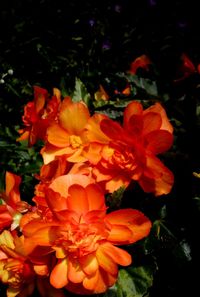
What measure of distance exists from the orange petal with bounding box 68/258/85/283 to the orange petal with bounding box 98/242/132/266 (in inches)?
2.5

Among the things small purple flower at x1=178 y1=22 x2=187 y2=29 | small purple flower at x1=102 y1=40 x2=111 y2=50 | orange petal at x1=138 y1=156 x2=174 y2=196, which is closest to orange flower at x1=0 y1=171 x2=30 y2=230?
orange petal at x1=138 y1=156 x2=174 y2=196

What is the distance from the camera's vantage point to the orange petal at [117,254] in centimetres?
78

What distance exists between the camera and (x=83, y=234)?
0.82 meters

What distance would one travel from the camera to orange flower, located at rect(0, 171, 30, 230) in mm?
971

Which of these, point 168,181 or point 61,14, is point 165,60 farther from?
point 61,14

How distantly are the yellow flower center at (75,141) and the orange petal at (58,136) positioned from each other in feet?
0.04

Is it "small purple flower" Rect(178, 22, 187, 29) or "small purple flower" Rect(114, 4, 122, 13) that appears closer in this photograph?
"small purple flower" Rect(178, 22, 187, 29)

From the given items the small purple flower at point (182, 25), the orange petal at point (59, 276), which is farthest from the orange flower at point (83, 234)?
the small purple flower at point (182, 25)

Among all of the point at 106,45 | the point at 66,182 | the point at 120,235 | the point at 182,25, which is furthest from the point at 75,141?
the point at 182,25

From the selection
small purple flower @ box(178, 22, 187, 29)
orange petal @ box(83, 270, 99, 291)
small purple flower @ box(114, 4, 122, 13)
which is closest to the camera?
orange petal @ box(83, 270, 99, 291)

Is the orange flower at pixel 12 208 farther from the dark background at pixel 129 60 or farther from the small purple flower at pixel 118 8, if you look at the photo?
the small purple flower at pixel 118 8

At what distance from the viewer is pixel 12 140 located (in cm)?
163

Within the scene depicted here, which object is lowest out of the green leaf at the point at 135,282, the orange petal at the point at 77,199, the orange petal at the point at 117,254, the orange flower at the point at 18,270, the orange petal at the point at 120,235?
the green leaf at the point at 135,282

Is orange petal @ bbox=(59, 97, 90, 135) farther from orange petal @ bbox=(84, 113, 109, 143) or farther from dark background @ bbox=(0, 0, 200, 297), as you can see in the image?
dark background @ bbox=(0, 0, 200, 297)
